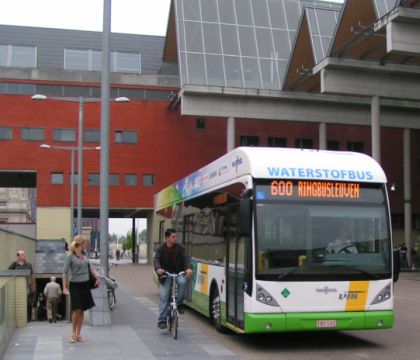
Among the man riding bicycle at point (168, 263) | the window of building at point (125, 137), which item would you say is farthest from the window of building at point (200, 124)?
the man riding bicycle at point (168, 263)

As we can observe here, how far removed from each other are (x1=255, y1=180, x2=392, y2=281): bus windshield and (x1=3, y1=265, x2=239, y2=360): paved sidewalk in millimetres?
1613

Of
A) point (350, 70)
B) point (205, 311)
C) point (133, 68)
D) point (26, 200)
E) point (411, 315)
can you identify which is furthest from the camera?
point (26, 200)

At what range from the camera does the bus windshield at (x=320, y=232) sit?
9.48m

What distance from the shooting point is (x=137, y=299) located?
1862cm

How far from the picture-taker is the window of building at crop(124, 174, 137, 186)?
5416 centimetres

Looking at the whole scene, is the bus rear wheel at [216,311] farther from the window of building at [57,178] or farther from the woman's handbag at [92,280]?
the window of building at [57,178]

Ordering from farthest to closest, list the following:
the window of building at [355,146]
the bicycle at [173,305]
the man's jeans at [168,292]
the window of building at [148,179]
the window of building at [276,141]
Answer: the window of building at [355,146] < the window of building at [276,141] < the window of building at [148,179] < the man's jeans at [168,292] < the bicycle at [173,305]

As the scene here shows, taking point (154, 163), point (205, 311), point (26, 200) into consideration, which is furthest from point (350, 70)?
point (26, 200)

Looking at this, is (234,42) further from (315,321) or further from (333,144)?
(315,321)

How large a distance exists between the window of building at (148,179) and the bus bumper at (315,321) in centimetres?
4531

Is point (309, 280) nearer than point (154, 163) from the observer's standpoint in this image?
Yes

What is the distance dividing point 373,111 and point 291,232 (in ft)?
98.5

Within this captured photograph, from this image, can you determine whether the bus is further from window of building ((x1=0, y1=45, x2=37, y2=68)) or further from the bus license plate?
window of building ((x1=0, y1=45, x2=37, y2=68))

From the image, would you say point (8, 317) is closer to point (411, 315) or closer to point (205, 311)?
point (205, 311)
